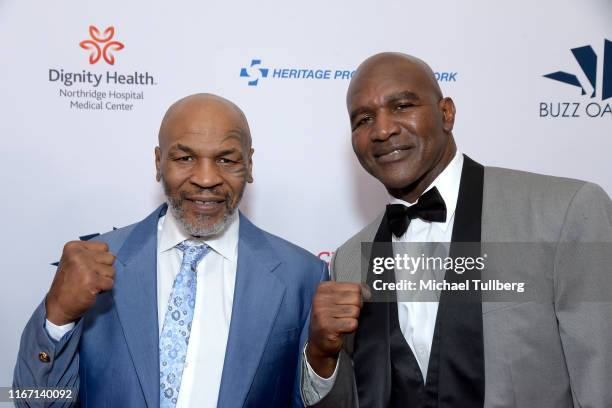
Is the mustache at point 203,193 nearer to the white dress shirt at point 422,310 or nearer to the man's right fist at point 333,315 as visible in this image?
the man's right fist at point 333,315

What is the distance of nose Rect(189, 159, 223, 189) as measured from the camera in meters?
2.04

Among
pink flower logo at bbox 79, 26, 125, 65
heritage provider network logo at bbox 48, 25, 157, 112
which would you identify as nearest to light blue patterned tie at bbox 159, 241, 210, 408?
heritage provider network logo at bbox 48, 25, 157, 112

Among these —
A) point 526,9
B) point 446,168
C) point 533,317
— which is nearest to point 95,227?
point 446,168

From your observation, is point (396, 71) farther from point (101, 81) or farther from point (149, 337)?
point (101, 81)

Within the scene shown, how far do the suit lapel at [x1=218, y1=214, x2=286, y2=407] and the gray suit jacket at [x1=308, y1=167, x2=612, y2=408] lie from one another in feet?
2.23

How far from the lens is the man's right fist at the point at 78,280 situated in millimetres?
1797

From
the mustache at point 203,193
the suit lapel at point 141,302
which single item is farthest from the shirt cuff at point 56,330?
the mustache at point 203,193

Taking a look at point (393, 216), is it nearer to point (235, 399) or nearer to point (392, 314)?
point (392, 314)

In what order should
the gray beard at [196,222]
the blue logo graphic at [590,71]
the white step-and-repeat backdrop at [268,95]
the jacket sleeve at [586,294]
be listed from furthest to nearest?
the blue logo graphic at [590,71] → the white step-and-repeat backdrop at [268,95] → the gray beard at [196,222] → the jacket sleeve at [586,294]

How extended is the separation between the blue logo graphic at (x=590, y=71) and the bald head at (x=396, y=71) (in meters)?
1.09

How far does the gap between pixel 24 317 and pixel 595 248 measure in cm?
231

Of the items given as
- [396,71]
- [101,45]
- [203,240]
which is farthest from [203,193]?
[101,45]

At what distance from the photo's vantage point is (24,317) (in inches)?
109

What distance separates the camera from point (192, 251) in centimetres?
212
